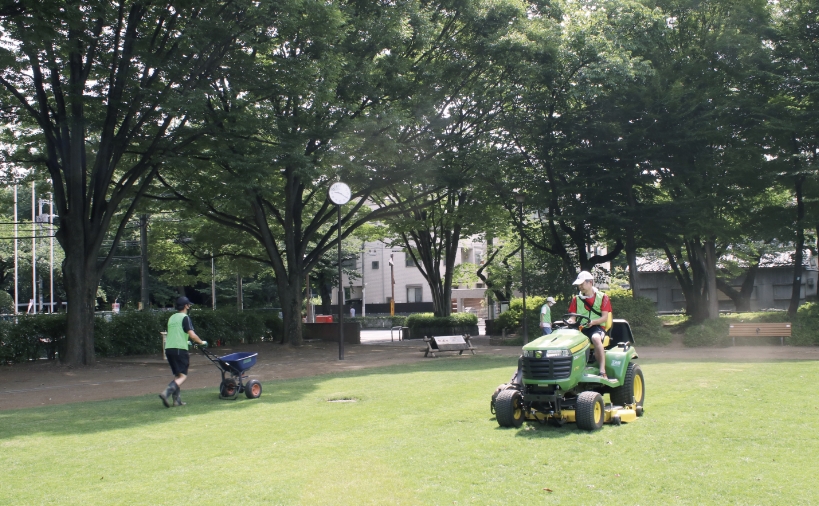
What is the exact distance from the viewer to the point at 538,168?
1158 inches

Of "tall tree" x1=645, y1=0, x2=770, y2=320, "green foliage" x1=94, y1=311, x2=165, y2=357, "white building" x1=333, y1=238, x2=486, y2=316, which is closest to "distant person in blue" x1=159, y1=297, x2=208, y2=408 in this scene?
"green foliage" x1=94, y1=311, x2=165, y2=357

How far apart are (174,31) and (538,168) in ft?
50.7

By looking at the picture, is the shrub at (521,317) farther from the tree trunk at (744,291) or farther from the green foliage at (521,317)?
the tree trunk at (744,291)

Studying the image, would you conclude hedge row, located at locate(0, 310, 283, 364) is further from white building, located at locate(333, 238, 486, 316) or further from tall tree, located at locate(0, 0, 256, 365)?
white building, located at locate(333, 238, 486, 316)

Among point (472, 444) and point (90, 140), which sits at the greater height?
point (90, 140)

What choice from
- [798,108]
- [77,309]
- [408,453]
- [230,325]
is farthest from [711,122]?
[77,309]

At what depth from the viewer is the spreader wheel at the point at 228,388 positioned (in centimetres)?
1294

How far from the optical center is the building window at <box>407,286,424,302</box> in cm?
7250

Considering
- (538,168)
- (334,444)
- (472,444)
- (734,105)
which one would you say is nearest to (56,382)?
(334,444)

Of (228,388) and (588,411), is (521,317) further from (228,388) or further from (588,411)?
(588,411)

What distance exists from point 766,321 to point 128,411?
2203 centimetres

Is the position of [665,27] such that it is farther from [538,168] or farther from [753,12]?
[538,168]

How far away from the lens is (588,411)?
8.45 meters

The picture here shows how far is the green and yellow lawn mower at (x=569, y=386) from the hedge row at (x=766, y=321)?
54.0 ft
